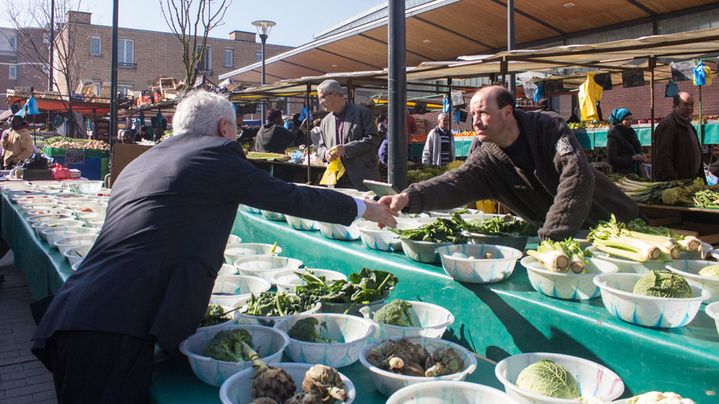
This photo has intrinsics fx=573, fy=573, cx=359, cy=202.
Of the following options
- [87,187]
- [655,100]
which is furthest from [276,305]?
[655,100]

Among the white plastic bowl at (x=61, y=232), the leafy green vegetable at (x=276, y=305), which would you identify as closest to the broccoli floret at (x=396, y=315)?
the leafy green vegetable at (x=276, y=305)

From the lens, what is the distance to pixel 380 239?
349cm

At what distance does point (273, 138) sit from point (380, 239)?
8393mm

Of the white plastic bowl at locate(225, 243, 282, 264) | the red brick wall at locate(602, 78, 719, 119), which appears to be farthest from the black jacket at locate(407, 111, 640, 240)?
the red brick wall at locate(602, 78, 719, 119)

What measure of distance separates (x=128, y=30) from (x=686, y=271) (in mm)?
48403

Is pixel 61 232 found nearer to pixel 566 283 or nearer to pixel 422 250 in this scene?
pixel 422 250

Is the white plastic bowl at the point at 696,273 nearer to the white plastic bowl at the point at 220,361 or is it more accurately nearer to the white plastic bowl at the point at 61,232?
the white plastic bowl at the point at 220,361

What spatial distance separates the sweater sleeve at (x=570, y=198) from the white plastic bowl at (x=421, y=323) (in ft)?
2.33

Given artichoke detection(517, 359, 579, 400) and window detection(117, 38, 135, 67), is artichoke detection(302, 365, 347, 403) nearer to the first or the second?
artichoke detection(517, 359, 579, 400)

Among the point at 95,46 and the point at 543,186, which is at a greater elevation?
the point at 95,46

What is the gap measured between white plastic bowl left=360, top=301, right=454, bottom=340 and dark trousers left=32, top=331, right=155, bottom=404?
0.92m

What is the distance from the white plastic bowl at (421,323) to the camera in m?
2.29

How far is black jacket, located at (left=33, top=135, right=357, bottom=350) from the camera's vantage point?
2.18 meters

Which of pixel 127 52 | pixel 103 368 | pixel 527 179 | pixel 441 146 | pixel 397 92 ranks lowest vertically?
pixel 103 368
